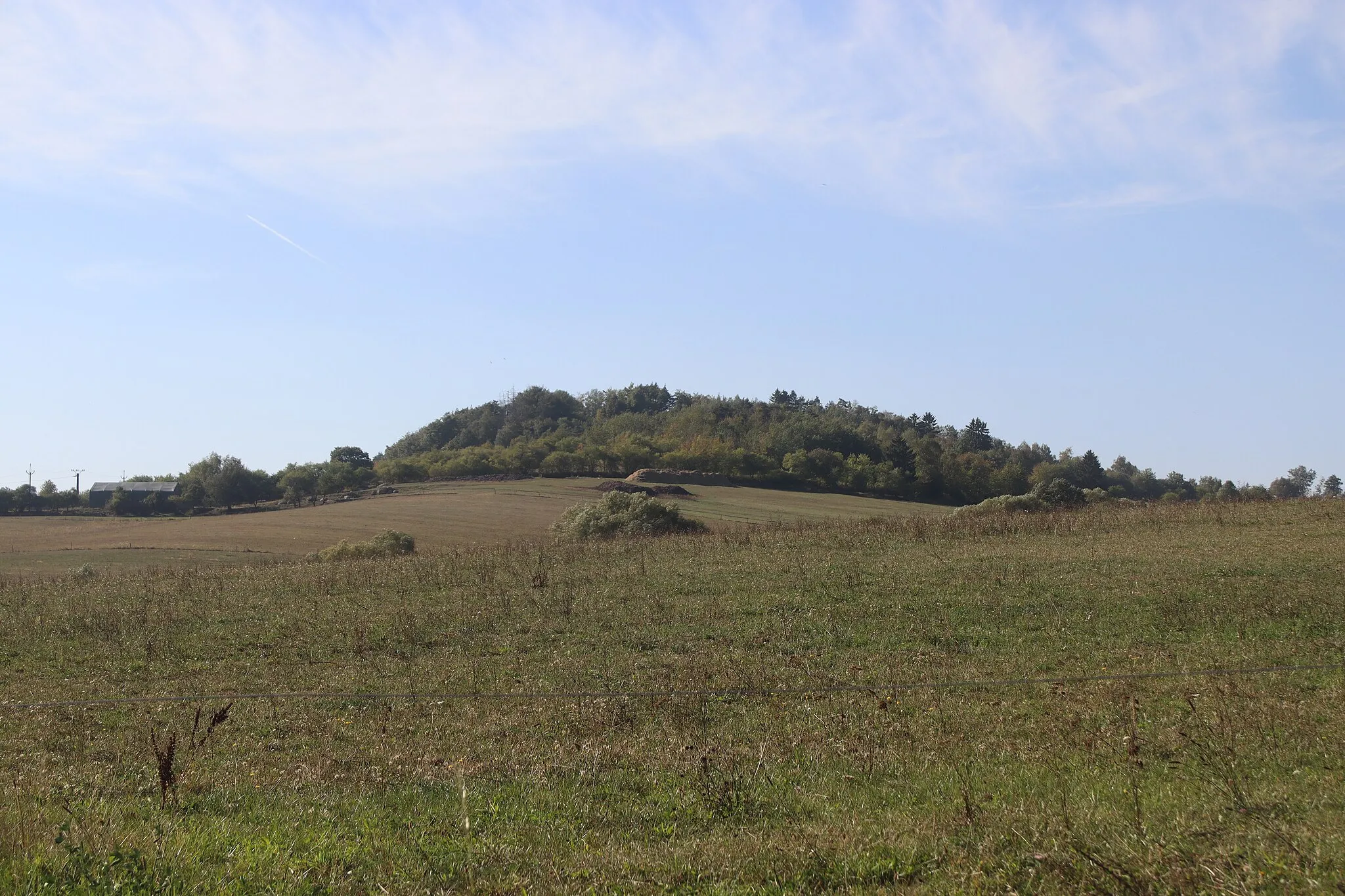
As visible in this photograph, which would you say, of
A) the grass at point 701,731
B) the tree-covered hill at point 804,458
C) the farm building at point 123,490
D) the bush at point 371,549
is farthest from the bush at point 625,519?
the farm building at point 123,490

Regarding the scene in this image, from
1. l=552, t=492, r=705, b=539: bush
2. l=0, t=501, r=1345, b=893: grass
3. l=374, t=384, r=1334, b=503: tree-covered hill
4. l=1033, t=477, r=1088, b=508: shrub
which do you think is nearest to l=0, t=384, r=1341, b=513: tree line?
l=374, t=384, r=1334, b=503: tree-covered hill

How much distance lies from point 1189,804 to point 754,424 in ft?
370

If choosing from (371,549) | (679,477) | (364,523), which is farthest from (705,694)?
(679,477)

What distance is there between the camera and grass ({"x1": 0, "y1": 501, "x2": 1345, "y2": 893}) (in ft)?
18.7

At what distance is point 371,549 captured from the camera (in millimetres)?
41281

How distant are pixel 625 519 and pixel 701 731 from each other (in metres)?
32.7

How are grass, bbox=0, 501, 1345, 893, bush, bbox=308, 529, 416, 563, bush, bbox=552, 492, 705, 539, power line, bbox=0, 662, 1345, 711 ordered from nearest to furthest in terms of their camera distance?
grass, bbox=0, 501, 1345, 893 → power line, bbox=0, 662, 1345, 711 → bush, bbox=308, 529, 416, 563 → bush, bbox=552, 492, 705, 539

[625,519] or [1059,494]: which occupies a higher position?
[1059,494]

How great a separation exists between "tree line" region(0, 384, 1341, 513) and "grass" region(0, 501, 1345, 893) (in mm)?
60880

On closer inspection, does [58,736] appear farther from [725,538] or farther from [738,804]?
[725,538]

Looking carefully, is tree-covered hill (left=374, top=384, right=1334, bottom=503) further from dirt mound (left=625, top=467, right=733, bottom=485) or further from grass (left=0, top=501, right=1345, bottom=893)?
grass (left=0, top=501, right=1345, bottom=893)

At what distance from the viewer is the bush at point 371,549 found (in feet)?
133

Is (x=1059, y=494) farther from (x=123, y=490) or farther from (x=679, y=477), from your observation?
(x=123, y=490)

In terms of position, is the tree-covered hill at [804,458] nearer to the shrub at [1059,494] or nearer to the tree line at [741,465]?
the tree line at [741,465]
